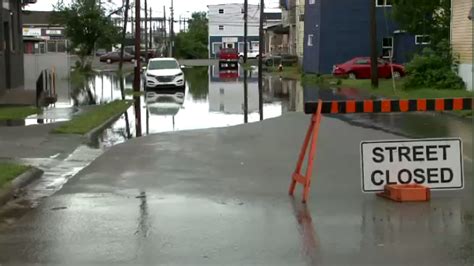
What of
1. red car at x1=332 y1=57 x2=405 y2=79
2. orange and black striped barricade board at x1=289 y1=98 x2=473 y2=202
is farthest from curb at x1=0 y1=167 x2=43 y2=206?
red car at x1=332 y1=57 x2=405 y2=79

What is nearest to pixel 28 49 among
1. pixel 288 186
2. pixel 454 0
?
pixel 454 0

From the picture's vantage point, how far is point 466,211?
8695 mm

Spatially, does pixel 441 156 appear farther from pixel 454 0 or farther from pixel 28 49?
pixel 28 49

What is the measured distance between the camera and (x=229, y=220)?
824cm

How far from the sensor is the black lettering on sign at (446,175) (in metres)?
9.41

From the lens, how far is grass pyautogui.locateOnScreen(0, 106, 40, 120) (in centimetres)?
2044

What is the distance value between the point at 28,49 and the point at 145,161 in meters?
31.1

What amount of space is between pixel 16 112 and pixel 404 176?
15241mm

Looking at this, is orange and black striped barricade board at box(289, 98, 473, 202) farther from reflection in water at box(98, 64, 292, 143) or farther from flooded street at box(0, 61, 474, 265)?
reflection in water at box(98, 64, 292, 143)

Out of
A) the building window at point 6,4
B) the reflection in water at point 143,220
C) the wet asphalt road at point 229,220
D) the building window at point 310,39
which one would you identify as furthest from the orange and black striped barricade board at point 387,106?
the building window at point 310,39

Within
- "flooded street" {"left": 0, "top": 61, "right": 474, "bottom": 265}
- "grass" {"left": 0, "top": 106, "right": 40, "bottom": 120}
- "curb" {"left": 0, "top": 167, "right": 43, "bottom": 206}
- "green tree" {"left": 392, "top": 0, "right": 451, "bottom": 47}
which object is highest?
"green tree" {"left": 392, "top": 0, "right": 451, "bottom": 47}

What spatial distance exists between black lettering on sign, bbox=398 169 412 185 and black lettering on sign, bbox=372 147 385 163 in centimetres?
31

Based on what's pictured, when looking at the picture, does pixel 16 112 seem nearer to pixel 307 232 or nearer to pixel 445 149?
pixel 445 149

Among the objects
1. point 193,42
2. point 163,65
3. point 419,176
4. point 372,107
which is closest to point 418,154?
point 419,176
